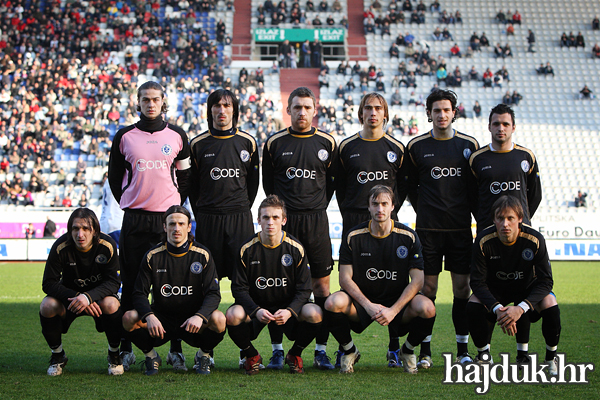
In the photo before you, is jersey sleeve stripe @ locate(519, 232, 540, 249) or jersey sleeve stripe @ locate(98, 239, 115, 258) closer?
jersey sleeve stripe @ locate(519, 232, 540, 249)

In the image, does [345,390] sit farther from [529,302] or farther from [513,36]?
[513,36]

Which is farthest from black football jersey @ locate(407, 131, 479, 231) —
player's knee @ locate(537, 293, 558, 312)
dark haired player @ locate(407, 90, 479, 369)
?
player's knee @ locate(537, 293, 558, 312)

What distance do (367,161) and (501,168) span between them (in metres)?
1.08

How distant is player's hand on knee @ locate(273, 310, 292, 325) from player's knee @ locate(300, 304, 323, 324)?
14 cm

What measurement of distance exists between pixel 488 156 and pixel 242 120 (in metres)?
18.5

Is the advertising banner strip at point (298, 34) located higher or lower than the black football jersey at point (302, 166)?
higher

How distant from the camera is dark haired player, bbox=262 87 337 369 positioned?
5051 mm

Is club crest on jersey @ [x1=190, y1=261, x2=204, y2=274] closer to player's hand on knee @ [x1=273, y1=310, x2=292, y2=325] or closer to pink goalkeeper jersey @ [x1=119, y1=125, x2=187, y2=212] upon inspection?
pink goalkeeper jersey @ [x1=119, y1=125, x2=187, y2=212]

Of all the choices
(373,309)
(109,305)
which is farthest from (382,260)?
(109,305)

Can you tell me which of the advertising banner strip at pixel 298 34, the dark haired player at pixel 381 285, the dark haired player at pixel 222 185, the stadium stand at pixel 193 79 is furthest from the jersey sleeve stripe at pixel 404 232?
the advertising banner strip at pixel 298 34

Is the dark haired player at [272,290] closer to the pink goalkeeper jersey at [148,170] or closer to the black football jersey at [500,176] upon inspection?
the pink goalkeeper jersey at [148,170]

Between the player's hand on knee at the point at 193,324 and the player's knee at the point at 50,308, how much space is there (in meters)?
0.99

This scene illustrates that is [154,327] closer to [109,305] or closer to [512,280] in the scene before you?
Result: [109,305]

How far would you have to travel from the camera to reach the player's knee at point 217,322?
175 inches
